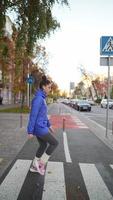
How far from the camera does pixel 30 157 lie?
34.3 ft

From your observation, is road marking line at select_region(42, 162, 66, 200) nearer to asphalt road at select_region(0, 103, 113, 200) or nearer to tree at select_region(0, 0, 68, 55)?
asphalt road at select_region(0, 103, 113, 200)

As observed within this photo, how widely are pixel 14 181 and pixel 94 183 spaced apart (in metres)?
1.45

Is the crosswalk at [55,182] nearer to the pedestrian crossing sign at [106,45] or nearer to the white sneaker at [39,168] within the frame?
the white sneaker at [39,168]

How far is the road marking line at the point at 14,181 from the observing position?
6521 mm

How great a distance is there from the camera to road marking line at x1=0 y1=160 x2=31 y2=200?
6521mm

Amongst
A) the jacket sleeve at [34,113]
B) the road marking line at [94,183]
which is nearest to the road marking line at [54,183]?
the road marking line at [94,183]

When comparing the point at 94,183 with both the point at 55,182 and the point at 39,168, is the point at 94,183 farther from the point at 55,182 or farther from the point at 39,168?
the point at 39,168

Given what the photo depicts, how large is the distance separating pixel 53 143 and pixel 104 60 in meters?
8.20

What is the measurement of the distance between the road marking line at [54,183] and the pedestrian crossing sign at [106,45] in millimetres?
6912

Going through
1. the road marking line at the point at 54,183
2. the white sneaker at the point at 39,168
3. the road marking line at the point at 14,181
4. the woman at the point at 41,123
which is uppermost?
the woman at the point at 41,123

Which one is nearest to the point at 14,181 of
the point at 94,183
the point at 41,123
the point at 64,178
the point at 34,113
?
the point at 64,178

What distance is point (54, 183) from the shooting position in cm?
746

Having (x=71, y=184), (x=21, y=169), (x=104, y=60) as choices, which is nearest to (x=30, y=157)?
(x=21, y=169)

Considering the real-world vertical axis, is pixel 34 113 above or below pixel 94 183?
above
